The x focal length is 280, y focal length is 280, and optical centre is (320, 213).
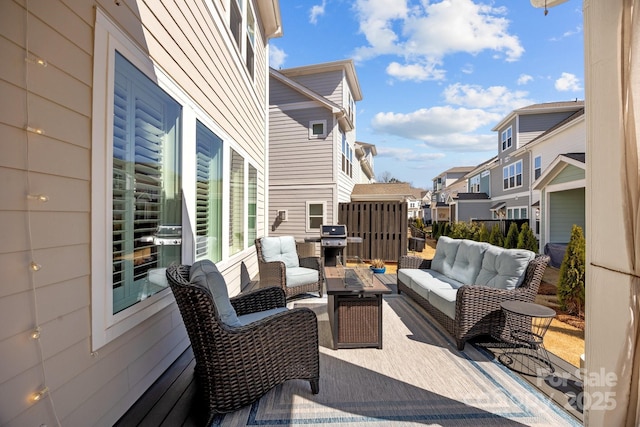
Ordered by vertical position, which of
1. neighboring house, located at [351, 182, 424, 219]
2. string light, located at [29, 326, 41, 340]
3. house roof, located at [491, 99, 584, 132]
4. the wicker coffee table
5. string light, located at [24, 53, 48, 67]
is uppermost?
house roof, located at [491, 99, 584, 132]

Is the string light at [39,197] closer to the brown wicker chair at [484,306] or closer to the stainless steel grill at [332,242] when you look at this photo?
the brown wicker chair at [484,306]

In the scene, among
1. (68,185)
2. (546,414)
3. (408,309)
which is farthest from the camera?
(408,309)

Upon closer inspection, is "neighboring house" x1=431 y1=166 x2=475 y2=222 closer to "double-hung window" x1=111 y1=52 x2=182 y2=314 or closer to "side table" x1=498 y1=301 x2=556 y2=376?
"side table" x1=498 y1=301 x2=556 y2=376

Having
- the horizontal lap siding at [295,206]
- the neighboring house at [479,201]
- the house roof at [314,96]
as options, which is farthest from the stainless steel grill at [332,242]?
the neighboring house at [479,201]

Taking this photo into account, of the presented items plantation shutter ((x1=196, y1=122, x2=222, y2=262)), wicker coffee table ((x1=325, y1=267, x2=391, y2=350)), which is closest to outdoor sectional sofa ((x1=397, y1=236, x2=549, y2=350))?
wicker coffee table ((x1=325, y1=267, x2=391, y2=350))

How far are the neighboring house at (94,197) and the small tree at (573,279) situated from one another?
5.16 metres

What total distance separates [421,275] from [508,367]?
1.85m

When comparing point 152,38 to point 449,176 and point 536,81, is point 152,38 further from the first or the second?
point 449,176

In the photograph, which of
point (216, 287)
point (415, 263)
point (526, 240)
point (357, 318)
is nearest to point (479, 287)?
point (357, 318)

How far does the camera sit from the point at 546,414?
6.57 ft

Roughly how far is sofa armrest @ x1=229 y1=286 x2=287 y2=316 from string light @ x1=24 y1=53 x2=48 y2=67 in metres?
2.04

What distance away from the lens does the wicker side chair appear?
1810 millimetres

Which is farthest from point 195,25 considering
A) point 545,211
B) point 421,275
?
point 545,211

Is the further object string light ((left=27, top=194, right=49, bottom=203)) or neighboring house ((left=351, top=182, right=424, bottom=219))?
neighboring house ((left=351, top=182, right=424, bottom=219))
